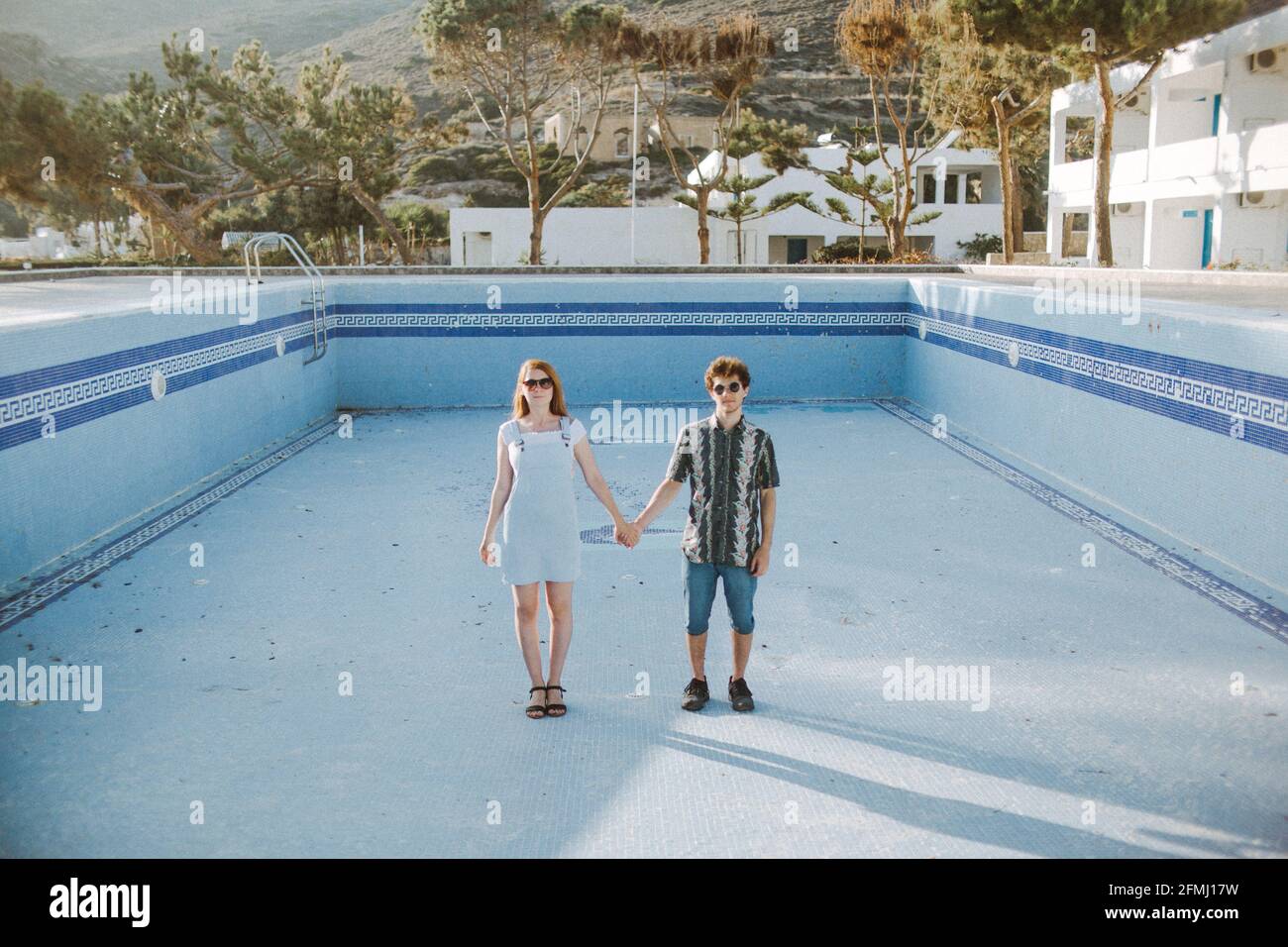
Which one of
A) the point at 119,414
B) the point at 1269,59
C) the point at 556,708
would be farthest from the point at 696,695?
the point at 1269,59

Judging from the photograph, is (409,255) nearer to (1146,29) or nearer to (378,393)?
(1146,29)

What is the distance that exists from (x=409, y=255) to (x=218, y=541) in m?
30.5

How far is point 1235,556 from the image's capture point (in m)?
5.32

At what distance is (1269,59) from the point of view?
2319cm

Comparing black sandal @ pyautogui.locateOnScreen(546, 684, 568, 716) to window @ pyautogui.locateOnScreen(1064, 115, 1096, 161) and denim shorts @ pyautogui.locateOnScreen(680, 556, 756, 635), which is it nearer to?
denim shorts @ pyautogui.locateOnScreen(680, 556, 756, 635)

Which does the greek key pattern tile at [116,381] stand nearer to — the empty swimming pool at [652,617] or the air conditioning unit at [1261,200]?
the empty swimming pool at [652,617]

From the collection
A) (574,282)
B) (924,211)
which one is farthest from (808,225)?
(574,282)

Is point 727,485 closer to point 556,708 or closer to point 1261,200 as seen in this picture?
point 556,708

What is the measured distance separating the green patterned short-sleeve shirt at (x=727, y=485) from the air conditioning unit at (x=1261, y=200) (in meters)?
23.1

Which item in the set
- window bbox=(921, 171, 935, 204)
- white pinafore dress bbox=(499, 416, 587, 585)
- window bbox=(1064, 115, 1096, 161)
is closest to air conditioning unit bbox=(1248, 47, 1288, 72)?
window bbox=(1064, 115, 1096, 161)

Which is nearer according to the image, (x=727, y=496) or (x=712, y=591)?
(x=727, y=496)

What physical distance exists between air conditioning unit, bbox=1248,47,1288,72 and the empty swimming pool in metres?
17.8

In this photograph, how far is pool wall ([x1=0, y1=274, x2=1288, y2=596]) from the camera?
212 inches

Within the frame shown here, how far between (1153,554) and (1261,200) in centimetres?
2100
